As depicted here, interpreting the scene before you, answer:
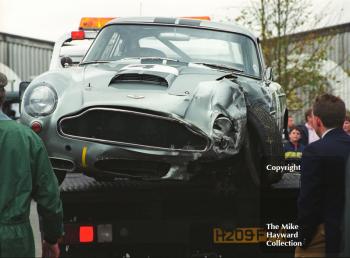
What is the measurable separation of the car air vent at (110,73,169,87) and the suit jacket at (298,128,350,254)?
1853 mm

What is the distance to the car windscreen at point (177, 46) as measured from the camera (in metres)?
7.41

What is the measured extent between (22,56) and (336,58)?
10036 millimetres

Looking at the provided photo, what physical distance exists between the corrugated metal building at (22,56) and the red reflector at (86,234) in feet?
63.8

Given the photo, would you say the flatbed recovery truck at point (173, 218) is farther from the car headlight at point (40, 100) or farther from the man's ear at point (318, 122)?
the man's ear at point (318, 122)

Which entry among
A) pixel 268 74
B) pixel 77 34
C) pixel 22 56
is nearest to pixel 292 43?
pixel 22 56

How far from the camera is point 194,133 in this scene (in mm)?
6066

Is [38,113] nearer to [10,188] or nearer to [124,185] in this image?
[124,185]

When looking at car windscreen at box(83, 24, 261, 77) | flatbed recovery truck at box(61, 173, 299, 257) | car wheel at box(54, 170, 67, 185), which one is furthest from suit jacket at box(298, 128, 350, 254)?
car windscreen at box(83, 24, 261, 77)

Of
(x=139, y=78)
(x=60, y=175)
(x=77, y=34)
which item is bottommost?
(x=60, y=175)

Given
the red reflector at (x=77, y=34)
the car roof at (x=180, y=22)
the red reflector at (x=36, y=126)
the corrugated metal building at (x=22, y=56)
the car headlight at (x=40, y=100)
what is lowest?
the corrugated metal building at (x=22, y=56)

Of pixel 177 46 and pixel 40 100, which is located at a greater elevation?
pixel 177 46

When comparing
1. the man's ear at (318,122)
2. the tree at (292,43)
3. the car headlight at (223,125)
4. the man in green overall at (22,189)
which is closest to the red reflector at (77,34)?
the car headlight at (223,125)

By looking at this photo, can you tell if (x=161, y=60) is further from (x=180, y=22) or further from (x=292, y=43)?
(x=292, y=43)

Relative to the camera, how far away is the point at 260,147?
638 cm
